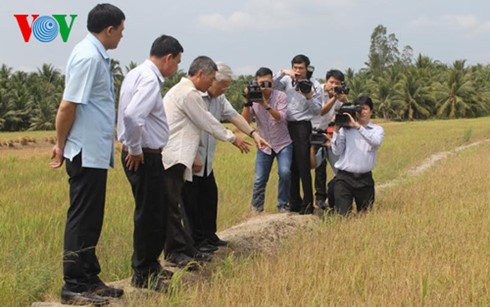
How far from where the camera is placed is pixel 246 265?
3.52 m

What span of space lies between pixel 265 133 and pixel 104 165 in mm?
3004

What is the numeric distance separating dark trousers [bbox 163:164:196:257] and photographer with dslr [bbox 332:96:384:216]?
6.65ft

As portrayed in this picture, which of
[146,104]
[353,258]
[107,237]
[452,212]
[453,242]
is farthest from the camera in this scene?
[452,212]

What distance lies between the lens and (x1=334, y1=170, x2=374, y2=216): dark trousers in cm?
527

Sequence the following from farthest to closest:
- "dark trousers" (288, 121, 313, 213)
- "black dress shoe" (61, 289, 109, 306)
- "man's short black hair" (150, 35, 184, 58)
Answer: "dark trousers" (288, 121, 313, 213)
"man's short black hair" (150, 35, 184, 58)
"black dress shoe" (61, 289, 109, 306)

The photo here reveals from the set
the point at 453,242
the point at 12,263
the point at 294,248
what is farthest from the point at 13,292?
the point at 453,242

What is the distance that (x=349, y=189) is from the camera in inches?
209

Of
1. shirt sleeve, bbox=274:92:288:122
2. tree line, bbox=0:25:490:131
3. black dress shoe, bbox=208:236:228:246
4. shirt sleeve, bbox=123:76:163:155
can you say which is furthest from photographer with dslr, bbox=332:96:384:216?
tree line, bbox=0:25:490:131

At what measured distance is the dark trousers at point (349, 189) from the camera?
527 cm

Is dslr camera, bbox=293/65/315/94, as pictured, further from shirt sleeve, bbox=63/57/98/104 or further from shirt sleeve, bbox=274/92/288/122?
shirt sleeve, bbox=63/57/98/104

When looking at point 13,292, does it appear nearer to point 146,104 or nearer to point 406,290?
point 146,104

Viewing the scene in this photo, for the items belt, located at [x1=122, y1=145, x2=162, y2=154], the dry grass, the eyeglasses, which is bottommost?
the dry grass

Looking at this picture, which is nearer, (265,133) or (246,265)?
(246,265)

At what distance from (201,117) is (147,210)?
81cm
